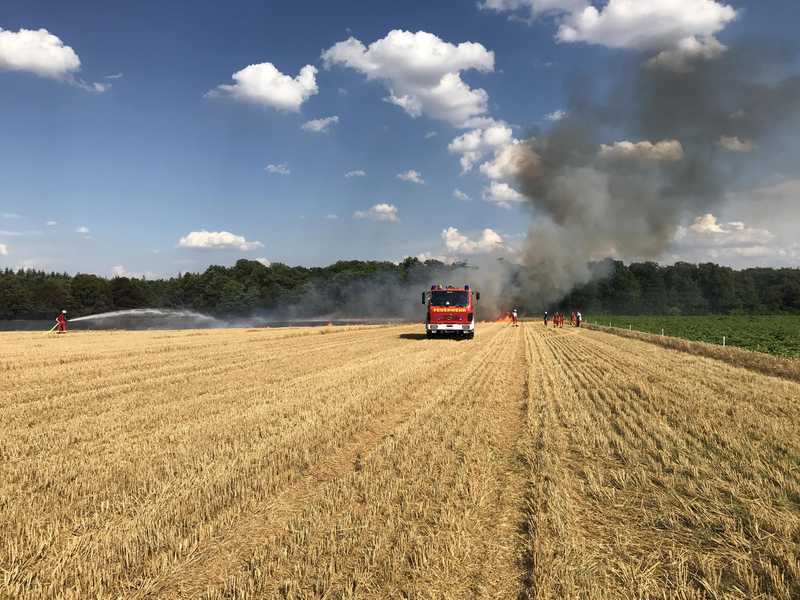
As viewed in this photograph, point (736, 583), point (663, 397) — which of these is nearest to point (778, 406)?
point (663, 397)

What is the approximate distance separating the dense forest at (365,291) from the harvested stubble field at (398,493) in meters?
56.1

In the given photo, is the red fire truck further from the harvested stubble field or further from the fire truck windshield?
the harvested stubble field

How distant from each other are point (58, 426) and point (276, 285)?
397 feet

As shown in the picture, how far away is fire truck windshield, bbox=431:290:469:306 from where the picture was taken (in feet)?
103

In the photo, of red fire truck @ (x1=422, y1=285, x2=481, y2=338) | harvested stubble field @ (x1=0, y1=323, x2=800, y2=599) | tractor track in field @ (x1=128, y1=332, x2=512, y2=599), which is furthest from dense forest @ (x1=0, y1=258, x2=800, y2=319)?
tractor track in field @ (x1=128, y1=332, x2=512, y2=599)

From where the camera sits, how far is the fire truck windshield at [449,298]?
103ft

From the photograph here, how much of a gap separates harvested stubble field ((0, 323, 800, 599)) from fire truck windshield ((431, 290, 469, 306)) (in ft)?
58.7

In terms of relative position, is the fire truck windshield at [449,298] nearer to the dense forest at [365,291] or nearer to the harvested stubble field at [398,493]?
the harvested stubble field at [398,493]

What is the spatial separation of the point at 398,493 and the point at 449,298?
25656 millimetres

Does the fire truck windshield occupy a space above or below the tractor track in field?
above

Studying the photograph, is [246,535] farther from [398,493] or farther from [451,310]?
[451,310]

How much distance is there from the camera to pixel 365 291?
103 meters

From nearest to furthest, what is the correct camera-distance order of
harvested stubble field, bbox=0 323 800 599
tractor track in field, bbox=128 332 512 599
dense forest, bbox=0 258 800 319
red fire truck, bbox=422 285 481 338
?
tractor track in field, bbox=128 332 512 599
harvested stubble field, bbox=0 323 800 599
red fire truck, bbox=422 285 481 338
dense forest, bbox=0 258 800 319

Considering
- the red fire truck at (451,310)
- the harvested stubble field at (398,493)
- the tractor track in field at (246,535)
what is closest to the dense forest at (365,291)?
the red fire truck at (451,310)
